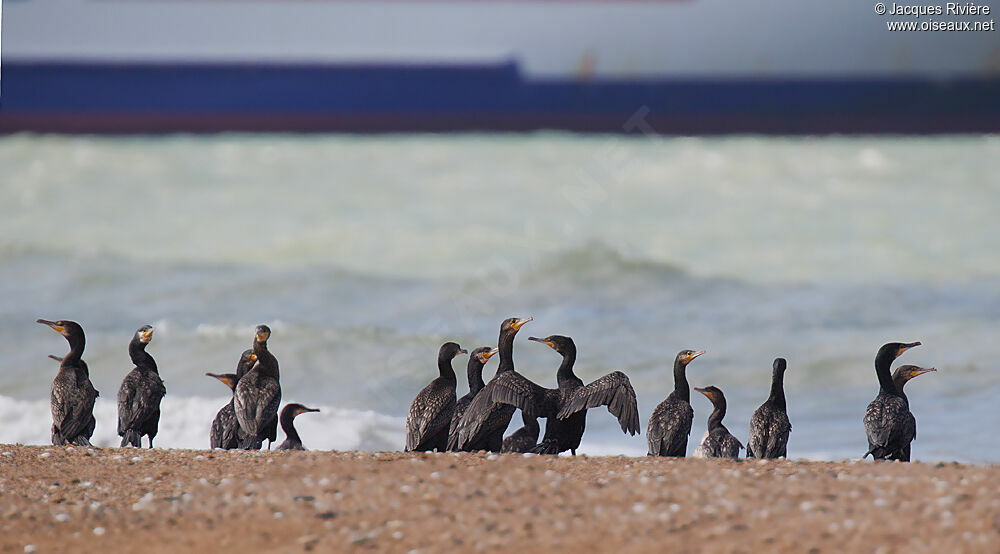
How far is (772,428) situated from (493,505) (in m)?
1.58

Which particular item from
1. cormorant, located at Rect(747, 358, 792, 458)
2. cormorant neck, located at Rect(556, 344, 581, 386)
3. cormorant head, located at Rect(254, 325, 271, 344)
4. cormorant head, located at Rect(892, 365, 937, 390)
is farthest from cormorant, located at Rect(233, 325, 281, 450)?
cormorant head, located at Rect(892, 365, 937, 390)

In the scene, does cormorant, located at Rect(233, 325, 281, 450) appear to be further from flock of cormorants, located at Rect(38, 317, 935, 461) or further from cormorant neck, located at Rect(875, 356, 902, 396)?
cormorant neck, located at Rect(875, 356, 902, 396)

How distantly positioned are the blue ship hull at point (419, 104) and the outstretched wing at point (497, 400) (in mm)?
16429

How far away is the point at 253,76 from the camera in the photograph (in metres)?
21.5

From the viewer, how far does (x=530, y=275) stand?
14.3 m

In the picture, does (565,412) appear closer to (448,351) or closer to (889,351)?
(448,351)

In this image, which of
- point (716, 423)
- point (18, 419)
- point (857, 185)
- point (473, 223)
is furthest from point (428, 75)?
point (716, 423)

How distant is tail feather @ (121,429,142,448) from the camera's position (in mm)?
5074

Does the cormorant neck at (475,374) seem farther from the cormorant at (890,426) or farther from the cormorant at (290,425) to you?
the cormorant at (890,426)

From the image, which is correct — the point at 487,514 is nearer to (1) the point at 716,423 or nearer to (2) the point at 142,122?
(1) the point at 716,423

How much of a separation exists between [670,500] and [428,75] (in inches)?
719

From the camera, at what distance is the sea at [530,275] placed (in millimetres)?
8539

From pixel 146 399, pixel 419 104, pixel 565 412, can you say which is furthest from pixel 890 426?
pixel 419 104

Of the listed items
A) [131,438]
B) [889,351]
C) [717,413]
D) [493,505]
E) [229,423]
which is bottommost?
[493,505]
